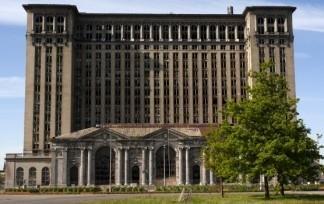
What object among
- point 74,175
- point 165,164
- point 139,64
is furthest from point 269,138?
point 139,64

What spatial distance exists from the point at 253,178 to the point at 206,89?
123532 mm

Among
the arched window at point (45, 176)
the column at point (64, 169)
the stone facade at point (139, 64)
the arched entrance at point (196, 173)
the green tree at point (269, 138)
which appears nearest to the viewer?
the green tree at point (269, 138)

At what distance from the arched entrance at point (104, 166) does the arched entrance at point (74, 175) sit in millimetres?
5191

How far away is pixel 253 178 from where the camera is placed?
66.2m

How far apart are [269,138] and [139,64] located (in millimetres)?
126489

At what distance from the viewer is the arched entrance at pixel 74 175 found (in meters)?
141

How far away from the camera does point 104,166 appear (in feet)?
467

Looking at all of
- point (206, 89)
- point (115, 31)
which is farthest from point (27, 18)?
point (206, 89)

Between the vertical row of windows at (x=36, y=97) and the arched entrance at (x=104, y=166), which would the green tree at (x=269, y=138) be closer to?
the arched entrance at (x=104, y=166)

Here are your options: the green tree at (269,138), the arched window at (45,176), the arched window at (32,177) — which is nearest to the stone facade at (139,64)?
the arched window at (45,176)

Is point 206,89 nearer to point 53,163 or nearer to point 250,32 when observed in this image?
point 250,32

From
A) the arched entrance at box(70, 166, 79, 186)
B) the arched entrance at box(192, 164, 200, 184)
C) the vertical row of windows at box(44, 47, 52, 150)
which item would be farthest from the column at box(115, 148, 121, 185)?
the vertical row of windows at box(44, 47, 52, 150)

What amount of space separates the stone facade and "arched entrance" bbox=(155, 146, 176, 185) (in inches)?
1471

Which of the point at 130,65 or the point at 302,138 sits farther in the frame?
the point at 130,65
